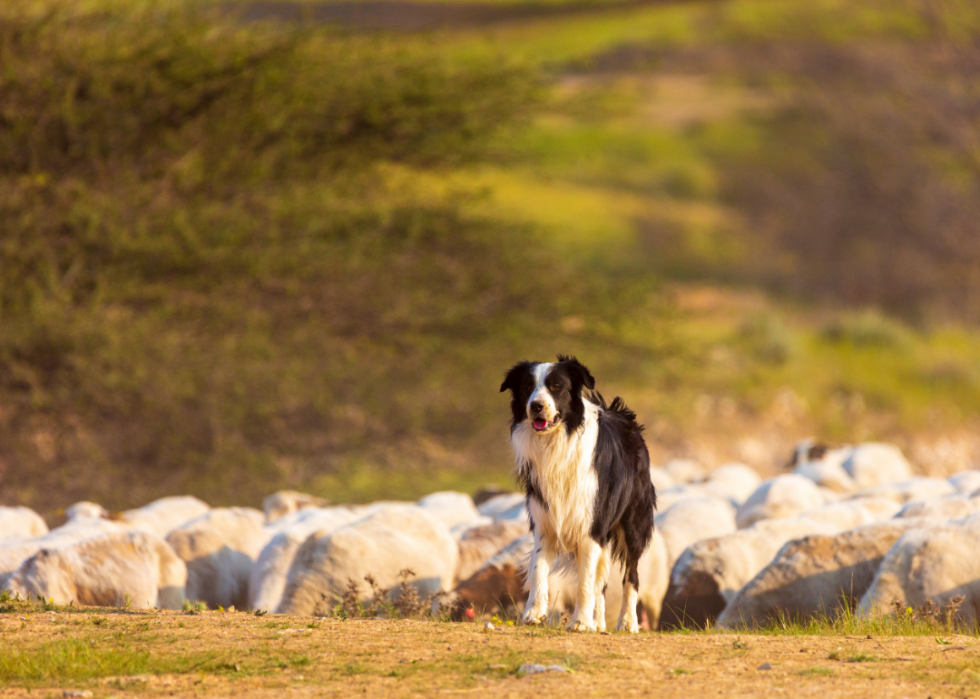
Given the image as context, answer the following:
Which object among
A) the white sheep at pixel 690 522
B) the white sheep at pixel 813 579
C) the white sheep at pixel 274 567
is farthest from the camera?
the white sheep at pixel 690 522

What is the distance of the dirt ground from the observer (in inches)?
161

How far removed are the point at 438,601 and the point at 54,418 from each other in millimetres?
8281

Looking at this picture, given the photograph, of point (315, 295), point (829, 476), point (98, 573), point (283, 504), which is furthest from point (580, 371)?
point (315, 295)

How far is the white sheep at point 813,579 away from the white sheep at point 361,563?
6.20 ft

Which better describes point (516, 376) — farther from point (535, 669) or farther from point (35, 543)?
point (35, 543)

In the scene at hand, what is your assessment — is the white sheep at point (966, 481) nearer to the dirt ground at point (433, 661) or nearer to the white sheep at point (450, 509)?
the white sheep at point (450, 509)

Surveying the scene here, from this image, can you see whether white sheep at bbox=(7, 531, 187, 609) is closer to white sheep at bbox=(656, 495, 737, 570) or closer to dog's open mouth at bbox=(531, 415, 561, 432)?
dog's open mouth at bbox=(531, 415, 561, 432)

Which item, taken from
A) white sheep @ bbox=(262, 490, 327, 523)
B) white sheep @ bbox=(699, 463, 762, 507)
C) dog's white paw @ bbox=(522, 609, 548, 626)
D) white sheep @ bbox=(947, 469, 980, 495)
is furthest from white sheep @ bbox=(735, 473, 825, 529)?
white sheep @ bbox=(262, 490, 327, 523)

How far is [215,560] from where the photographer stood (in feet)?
25.3

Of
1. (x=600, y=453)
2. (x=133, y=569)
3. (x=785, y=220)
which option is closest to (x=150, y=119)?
(x=133, y=569)

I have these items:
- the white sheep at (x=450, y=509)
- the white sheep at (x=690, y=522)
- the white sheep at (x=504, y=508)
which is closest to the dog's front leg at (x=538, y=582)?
the white sheep at (x=690, y=522)

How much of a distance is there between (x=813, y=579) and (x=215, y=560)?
13.1 feet

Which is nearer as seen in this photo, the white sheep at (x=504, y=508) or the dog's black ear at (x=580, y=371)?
the dog's black ear at (x=580, y=371)

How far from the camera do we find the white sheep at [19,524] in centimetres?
843
